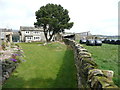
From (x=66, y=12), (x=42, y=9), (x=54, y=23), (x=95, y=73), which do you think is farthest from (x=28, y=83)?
(x=66, y=12)

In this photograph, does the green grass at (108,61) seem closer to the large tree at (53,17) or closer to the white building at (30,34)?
the large tree at (53,17)

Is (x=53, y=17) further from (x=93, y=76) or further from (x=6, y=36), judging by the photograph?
(x=93, y=76)

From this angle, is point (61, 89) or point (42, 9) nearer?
point (61, 89)

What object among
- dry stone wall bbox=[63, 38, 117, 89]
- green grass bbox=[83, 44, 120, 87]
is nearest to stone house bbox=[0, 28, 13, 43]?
green grass bbox=[83, 44, 120, 87]

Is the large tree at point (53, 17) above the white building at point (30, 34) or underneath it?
above

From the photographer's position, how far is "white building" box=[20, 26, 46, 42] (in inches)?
2055

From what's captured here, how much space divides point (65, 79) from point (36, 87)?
6.14ft

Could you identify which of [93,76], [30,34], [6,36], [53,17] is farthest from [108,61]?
[30,34]

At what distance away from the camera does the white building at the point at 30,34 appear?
171 feet

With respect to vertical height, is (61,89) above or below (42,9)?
below

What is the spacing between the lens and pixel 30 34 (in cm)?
5331

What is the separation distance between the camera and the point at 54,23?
113 ft

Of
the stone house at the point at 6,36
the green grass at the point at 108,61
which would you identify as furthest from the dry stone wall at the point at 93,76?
the stone house at the point at 6,36

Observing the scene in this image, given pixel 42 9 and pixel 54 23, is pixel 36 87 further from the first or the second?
pixel 42 9
